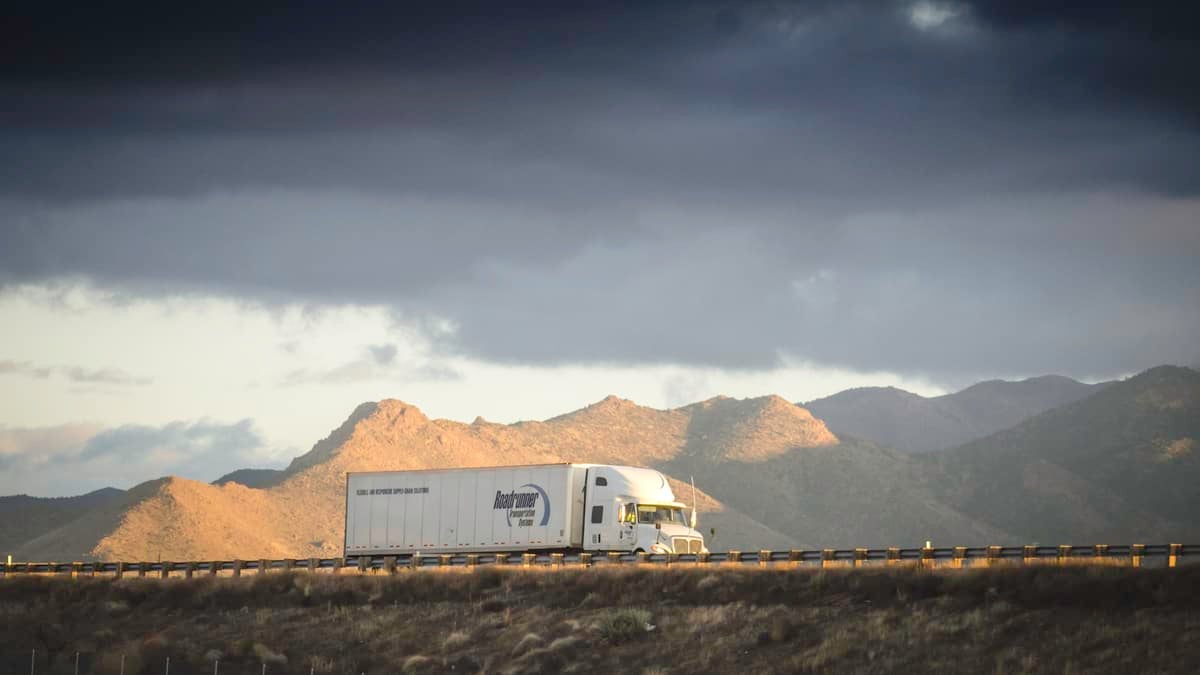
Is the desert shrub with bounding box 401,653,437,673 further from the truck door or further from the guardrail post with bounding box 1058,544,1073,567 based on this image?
the guardrail post with bounding box 1058,544,1073,567

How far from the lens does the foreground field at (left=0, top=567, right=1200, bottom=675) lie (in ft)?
132

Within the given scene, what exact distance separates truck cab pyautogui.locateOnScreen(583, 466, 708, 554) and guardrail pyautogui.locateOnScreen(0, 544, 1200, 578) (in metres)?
0.98

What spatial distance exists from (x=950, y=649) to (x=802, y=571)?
9.41 meters

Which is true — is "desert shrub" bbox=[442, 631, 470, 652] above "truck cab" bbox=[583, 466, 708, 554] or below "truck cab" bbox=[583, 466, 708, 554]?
below

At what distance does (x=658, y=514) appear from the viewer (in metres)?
59.3

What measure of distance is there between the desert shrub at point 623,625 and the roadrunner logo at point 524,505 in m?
12.3

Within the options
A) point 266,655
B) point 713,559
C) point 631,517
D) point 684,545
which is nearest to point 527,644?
point 713,559

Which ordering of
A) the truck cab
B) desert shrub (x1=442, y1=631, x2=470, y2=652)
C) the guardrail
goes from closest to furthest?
the guardrail
desert shrub (x1=442, y1=631, x2=470, y2=652)
the truck cab

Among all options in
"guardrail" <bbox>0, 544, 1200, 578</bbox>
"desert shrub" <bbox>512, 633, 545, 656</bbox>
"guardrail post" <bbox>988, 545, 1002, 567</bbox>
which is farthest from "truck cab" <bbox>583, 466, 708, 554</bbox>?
"guardrail post" <bbox>988, 545, 1002, 567</bbox>

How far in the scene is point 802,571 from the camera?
49469 millimetres

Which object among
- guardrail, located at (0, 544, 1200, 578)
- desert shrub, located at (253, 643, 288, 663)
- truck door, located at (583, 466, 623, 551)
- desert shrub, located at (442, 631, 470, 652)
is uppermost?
truck door, located at (583, 466, 623, 551)

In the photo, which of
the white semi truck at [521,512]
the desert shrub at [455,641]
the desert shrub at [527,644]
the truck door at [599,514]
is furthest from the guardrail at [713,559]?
the desert shrub at [527,644]

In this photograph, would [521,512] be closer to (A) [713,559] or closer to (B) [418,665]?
(A) [713,559]

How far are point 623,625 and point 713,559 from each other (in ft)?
23.5
